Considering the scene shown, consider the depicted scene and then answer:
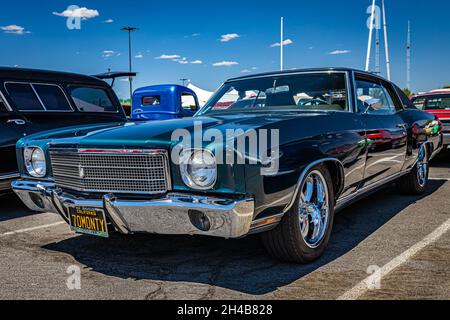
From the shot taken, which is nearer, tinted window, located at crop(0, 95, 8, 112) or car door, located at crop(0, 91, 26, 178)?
car door, located at crop(0, 91, 26, 178)

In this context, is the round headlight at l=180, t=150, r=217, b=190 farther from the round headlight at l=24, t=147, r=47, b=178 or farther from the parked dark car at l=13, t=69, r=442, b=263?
the round headlight at l=24, t=147, r=47, b=178

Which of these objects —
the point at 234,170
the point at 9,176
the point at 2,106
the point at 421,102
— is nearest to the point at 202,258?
the point at 234,170

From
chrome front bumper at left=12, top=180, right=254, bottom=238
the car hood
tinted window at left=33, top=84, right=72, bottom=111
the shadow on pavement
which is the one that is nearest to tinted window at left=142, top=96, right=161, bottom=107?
tinted window at left=33, top=84, right=72, bottom=111

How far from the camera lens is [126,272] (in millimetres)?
3076

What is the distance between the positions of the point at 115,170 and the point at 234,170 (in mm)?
817

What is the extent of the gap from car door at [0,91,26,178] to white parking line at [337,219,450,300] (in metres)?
3.87

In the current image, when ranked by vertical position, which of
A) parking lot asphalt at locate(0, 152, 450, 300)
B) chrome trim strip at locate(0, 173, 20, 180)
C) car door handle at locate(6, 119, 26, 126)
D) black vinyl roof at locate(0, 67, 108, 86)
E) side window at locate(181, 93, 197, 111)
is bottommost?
parking lot asphalt at locate(0, 152, 450, 300)

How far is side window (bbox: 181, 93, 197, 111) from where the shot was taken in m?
10.7

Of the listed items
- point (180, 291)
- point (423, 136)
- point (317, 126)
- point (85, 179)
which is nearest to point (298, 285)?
point (180, 291)

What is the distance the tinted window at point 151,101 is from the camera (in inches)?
416

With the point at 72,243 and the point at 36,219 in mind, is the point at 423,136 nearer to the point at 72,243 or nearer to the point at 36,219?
the point at 72,243

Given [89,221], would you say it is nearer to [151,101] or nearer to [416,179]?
[416,179]

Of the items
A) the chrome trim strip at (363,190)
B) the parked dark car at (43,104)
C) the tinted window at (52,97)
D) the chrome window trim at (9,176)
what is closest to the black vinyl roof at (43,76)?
the parked dark car at (43,104)

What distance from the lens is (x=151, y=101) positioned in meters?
10.8
